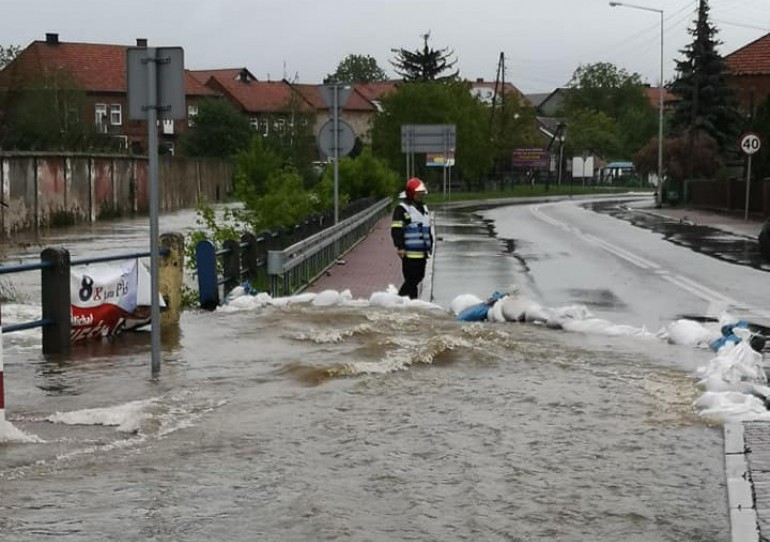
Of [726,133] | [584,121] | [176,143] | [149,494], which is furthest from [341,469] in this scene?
[584,121]

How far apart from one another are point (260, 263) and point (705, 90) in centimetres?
4933

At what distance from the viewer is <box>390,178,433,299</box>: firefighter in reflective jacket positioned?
14820mm

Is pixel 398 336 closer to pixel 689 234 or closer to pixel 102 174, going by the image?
pixel 689 234

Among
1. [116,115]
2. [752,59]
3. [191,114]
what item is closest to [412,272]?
[752,59]

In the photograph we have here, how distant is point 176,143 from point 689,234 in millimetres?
66916

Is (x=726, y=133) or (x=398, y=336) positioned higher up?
(x=726, y=133)

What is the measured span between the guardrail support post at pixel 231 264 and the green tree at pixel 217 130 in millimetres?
70568

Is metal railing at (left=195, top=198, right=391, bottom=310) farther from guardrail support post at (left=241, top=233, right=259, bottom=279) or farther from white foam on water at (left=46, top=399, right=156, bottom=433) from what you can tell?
white foam on water at (left=46, top=399, right=156, bottom=433)

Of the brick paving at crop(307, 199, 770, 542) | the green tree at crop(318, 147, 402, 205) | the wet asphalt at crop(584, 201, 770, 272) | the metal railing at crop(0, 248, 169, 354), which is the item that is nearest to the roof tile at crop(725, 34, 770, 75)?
the wet asphalt at crop(584, 201, 770, 272)

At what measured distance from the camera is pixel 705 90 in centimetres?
6147

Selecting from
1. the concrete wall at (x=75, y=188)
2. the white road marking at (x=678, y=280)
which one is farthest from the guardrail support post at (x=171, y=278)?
the concrete wall at (x=75, y=188)

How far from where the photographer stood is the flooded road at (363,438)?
6004mm

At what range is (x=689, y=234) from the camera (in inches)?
1340

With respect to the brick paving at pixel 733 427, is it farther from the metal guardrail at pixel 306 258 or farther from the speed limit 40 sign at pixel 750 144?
the speed limit 40 sign at pixel 750 144
